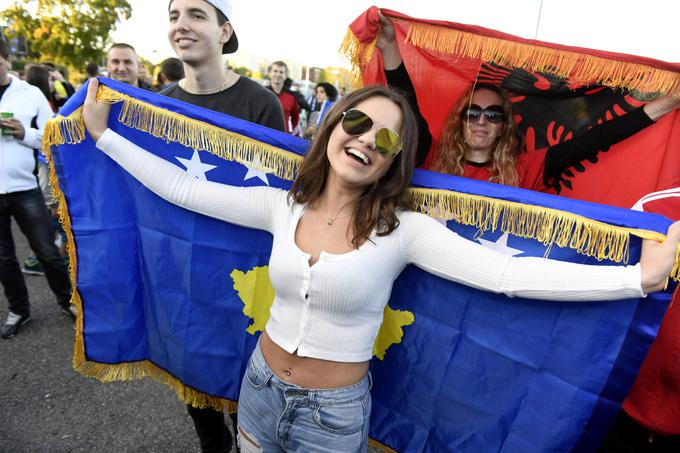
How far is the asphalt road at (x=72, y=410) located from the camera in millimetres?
2434

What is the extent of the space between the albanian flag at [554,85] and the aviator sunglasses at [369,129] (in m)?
0.54

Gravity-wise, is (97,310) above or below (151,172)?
below

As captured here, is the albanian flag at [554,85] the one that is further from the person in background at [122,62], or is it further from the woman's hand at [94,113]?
the person in background at [122,62]

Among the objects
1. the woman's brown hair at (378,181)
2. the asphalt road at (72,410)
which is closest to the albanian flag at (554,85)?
the woman's brown hair at (378,181)

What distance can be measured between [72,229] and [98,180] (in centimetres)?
24

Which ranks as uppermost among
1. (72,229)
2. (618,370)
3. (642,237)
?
(642,237)

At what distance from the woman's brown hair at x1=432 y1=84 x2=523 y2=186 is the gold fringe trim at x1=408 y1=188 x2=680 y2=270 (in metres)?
0.62

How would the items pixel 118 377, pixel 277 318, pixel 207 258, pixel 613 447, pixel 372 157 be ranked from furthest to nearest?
pixel 118 377, pixel 207 258, pixel 613 447, pixel 277 318, pixel 372 157

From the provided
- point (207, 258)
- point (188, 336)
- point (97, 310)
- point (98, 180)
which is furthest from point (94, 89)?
point (188, 336)

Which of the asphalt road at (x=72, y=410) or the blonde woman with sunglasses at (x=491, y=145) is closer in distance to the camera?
the blonde woman with sunglasses at (x=491, y=145)

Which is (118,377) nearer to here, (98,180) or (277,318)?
(98,180)

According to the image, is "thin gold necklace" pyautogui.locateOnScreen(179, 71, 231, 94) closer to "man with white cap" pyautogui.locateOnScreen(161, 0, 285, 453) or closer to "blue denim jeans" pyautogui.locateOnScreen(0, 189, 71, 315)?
"man with white cap" pyautogui.locateOnScreen(161, 0, 285, 453)

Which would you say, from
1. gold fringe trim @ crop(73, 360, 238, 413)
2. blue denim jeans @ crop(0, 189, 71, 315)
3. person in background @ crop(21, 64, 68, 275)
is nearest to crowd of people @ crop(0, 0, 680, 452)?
gold fringe trim @ crop(73, 360, 238, 413)

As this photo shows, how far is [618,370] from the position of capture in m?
1.33
